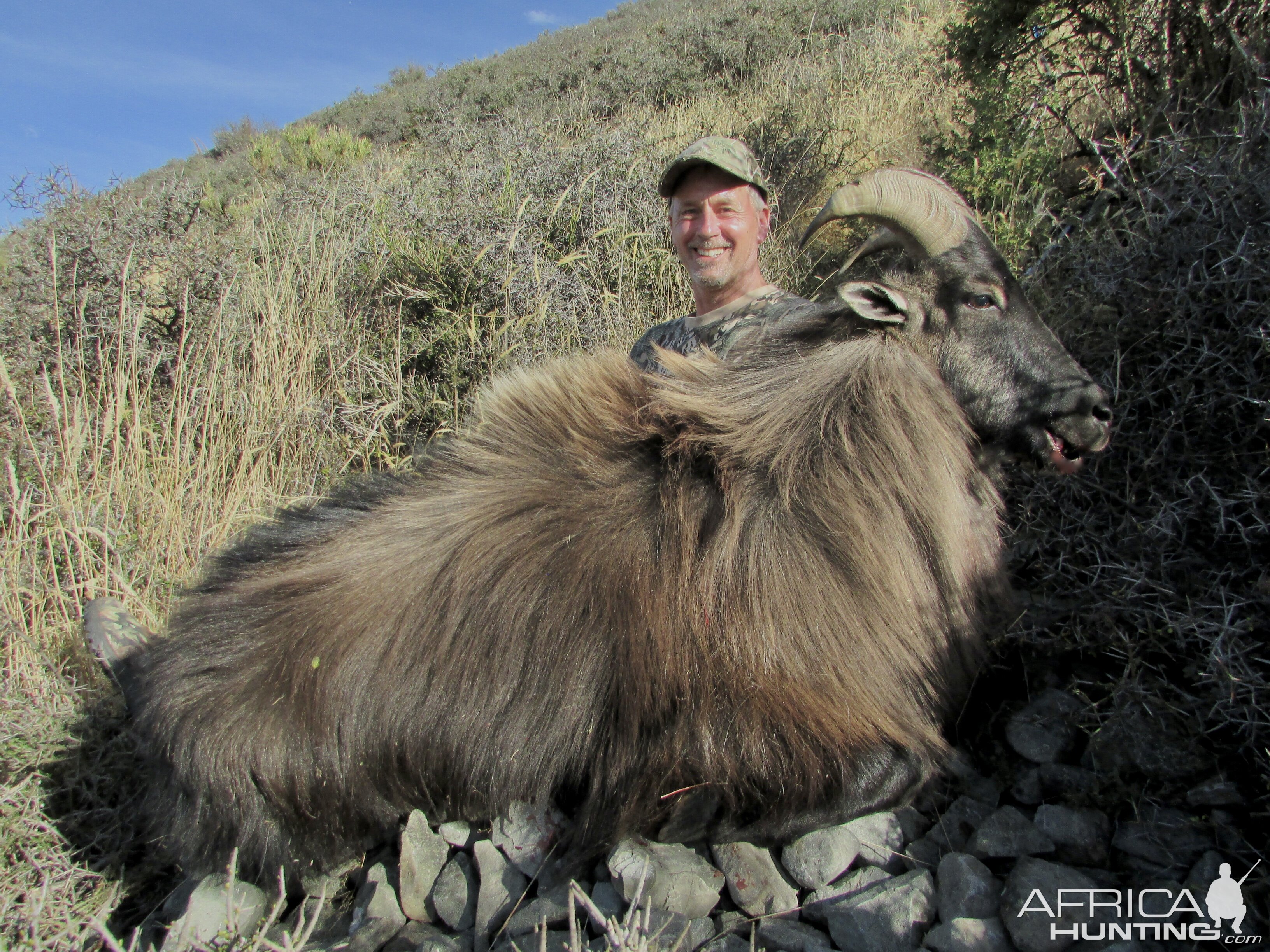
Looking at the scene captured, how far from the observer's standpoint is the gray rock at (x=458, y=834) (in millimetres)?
2721

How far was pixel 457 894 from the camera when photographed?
258 cm

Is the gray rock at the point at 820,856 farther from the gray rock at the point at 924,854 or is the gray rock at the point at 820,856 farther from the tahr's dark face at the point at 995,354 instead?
the tahr's dark face at the point at 995,354

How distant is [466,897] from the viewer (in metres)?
2.57

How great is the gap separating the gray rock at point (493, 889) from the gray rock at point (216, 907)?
729mm

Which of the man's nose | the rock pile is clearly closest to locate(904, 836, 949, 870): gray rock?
the rock pile

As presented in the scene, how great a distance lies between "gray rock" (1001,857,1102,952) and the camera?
2.05m

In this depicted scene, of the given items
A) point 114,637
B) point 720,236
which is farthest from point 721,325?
point 114,637

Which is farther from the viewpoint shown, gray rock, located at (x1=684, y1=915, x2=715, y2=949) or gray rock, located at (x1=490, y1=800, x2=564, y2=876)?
gray rock, located at (x1=490, y1=800, x2=564, y2=876)

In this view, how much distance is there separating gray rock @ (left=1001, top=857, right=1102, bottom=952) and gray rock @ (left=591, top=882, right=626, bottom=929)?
113cm

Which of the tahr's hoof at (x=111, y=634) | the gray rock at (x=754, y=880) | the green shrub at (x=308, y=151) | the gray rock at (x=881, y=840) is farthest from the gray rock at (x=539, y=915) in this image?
the green shrub at (x=308, y=151)

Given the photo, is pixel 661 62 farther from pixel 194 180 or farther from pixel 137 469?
pixel 137 469

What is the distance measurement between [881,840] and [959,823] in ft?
0.90

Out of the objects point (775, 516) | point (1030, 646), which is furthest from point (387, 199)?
point (1030, 646)

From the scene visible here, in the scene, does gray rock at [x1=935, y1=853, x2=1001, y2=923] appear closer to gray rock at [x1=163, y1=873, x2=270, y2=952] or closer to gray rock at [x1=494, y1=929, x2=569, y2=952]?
gray rock at [x1=494, y1=929, x2=569, y2=952]
